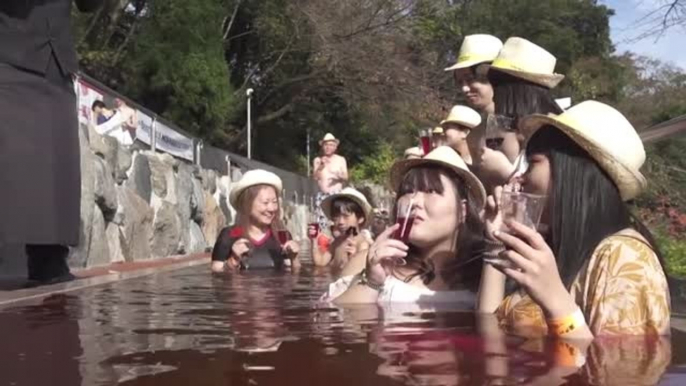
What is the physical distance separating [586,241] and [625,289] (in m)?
0.19

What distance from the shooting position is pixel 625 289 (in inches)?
88.7

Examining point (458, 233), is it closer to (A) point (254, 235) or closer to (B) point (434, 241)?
(B) point (434, 241)

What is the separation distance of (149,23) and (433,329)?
15922 millimetres

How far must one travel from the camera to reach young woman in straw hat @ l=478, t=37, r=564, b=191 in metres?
3.48

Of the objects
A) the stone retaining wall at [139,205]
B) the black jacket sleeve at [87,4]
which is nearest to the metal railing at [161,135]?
the stone retaining wall at [139,205]

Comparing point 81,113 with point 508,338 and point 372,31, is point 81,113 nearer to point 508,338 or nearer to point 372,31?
point 508,338

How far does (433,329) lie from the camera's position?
2.65m

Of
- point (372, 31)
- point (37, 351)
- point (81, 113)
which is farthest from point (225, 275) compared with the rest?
point (372, 31)

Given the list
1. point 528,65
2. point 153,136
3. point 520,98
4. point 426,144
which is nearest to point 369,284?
point 520,98

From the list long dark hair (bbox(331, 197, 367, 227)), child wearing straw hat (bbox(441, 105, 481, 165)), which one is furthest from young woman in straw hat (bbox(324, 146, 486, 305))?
long dark hair (bbox(331, 197, 367, 227))

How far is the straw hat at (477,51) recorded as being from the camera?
4.31m

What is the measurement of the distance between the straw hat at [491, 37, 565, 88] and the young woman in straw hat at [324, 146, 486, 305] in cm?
50

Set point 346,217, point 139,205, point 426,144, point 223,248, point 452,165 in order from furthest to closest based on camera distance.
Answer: point 139,205, point 346,217, point 223,248, point 426,144, point 452,165

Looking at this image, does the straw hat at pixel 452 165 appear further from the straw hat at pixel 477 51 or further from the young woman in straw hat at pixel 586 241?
the straw hat at pixel 477 51
